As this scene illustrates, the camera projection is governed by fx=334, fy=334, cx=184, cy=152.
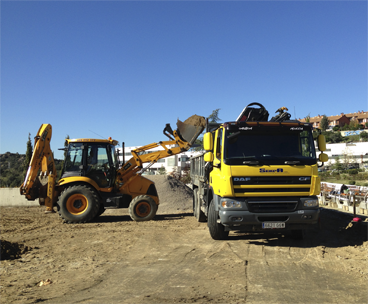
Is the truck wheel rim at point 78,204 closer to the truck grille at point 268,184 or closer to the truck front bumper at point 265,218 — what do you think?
the truck front bumper at point 265,218

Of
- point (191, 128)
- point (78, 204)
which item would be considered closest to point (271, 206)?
point (191, 128)

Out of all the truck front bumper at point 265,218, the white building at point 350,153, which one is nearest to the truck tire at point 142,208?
the truck front bumper at point 265,218

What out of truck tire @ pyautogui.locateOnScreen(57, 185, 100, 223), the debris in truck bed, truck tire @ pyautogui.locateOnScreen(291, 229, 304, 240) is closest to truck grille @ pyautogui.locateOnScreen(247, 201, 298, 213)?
truck tire @ pyautogui.locateOnScreen(291, 229, 304, 240)

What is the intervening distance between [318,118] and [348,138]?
41.4 m

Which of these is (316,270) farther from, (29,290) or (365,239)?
(29,290)

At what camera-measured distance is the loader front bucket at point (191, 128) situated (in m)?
13.2

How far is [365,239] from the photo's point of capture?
852cm

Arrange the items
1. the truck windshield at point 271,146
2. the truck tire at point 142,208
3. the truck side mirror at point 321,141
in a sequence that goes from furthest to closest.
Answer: the truck tire at point 142,208 → the truck side mirror at point 321,141 → the truck windshield at point 271,146

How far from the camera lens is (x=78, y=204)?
12.7 metres

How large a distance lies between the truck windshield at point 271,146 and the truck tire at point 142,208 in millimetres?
6179

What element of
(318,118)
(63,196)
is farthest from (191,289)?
(318,118)

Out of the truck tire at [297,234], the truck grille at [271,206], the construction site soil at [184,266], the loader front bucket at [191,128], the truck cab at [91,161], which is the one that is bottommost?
A: the construction site soil at [184,266]

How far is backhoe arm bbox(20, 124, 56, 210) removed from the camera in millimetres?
12344

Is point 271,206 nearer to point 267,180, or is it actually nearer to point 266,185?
point 266,185
